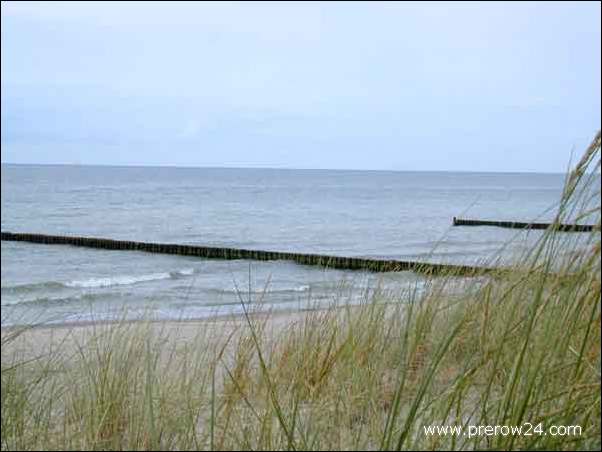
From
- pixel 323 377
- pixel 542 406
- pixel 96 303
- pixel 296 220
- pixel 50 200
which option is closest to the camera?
pixel 542 406

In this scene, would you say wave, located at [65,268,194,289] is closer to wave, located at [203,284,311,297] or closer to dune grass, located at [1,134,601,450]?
wave, located at [203,284,311,297]

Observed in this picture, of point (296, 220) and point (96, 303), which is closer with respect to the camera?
point (96, 303)

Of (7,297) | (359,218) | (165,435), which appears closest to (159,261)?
(7,297)

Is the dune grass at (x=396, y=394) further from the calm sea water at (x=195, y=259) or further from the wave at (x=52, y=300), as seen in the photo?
the wave at (x=52, y=300)

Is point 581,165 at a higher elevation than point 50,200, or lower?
higher

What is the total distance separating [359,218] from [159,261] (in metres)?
22.0

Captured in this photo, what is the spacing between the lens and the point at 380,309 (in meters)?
4.14

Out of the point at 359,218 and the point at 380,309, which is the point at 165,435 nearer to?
the point at 380,309

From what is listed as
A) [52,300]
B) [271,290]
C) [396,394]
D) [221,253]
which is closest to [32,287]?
[52,300]

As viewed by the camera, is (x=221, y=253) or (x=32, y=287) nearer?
(x=32, y=287)

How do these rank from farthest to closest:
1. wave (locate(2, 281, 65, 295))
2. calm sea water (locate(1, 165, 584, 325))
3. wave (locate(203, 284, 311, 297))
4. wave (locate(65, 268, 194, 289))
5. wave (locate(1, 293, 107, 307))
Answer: wave (locate(65, 268, 194, 289))
wave (locate(2, 281, 65, 295))
wave (locate(203, 284, 311, 297))
wave (locate(1, 293, 107, 307))
calm sea water (locate(1, 165, 584, 325))

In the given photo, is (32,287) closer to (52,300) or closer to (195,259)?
(52,300)

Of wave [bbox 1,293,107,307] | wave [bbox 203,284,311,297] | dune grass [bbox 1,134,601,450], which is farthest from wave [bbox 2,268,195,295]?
Answer: dune grass [bbox 1,134,601,450]

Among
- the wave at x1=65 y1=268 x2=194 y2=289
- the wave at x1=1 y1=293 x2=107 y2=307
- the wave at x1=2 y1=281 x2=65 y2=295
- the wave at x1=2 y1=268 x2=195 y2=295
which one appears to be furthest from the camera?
the wave at x1=65 y1=268 x2=194 y2=289
